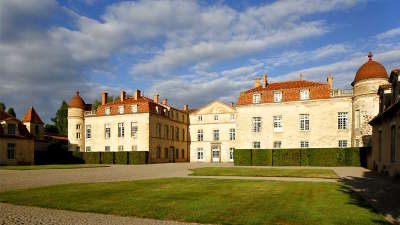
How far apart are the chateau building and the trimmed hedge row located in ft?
12.0

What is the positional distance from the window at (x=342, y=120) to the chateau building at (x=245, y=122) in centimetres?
11

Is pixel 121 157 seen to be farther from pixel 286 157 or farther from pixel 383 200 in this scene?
pixel 383 200

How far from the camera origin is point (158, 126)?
46.3 meters

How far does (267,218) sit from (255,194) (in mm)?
3843

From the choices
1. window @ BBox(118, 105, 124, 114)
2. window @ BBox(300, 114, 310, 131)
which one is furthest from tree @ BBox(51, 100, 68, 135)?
window @ BBox(300, 114, 310, 131)

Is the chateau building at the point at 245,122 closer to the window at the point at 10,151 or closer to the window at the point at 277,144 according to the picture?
the window at the point at 277,144

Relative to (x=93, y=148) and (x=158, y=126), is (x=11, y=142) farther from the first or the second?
(x=158, y=126)

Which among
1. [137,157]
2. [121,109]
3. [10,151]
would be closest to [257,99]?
[137,157]

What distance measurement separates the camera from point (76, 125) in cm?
4984

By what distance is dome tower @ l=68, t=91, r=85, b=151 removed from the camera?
49562 millimetres

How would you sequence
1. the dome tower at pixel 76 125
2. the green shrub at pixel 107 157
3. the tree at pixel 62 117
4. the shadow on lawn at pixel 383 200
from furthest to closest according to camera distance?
the tree at pixel 62 117
the dome tower at pixel 76 125
the green shrub at pixel 107 157
the shadow on lawn at pixel 383 200

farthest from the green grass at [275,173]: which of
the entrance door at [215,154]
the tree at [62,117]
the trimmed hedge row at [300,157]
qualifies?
the tree at [62,117]

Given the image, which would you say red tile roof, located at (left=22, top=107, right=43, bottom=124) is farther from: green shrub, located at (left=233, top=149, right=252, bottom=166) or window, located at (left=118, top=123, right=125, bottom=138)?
green shrub, located at (left=233, top=149, right=252, bottom=166)

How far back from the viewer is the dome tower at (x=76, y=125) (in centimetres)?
4956
